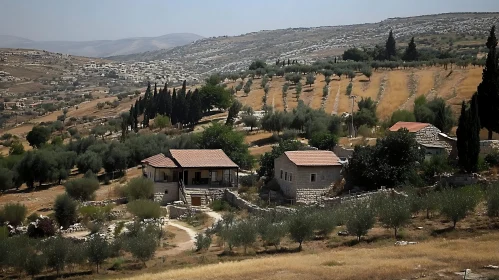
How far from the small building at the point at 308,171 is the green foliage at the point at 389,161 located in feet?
5.97

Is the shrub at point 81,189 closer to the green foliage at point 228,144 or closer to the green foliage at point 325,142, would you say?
the green foliage at point 228,144

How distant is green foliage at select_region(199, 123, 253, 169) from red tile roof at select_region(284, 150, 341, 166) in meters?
8.87

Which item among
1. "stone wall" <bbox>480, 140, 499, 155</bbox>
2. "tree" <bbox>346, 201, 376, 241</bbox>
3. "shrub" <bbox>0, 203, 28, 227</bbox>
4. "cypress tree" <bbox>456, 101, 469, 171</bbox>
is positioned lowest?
"shrub" <bbox>0, 203, 28, 227</bbox>

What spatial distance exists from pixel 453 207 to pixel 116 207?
23129 mm

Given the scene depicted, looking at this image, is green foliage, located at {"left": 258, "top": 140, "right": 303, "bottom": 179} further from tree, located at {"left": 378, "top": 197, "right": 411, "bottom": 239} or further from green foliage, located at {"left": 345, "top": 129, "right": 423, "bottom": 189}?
tree, located at {"left": 378, "top": 197, "right": 411, "bottom": 239}

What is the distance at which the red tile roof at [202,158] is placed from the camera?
152 ft

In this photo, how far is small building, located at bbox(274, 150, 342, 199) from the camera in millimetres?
41106

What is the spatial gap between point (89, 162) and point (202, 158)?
559 inches

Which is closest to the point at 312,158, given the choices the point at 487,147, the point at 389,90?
the point at 487,147

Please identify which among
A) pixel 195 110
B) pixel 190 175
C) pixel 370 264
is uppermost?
pixel 370 264

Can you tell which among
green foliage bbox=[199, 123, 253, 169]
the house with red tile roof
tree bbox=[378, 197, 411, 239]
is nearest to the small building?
the house with red tile roof

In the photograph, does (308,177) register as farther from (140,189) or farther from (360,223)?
(360,223)

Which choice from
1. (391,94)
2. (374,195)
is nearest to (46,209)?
(374,195)

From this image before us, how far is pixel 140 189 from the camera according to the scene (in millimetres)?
43031
